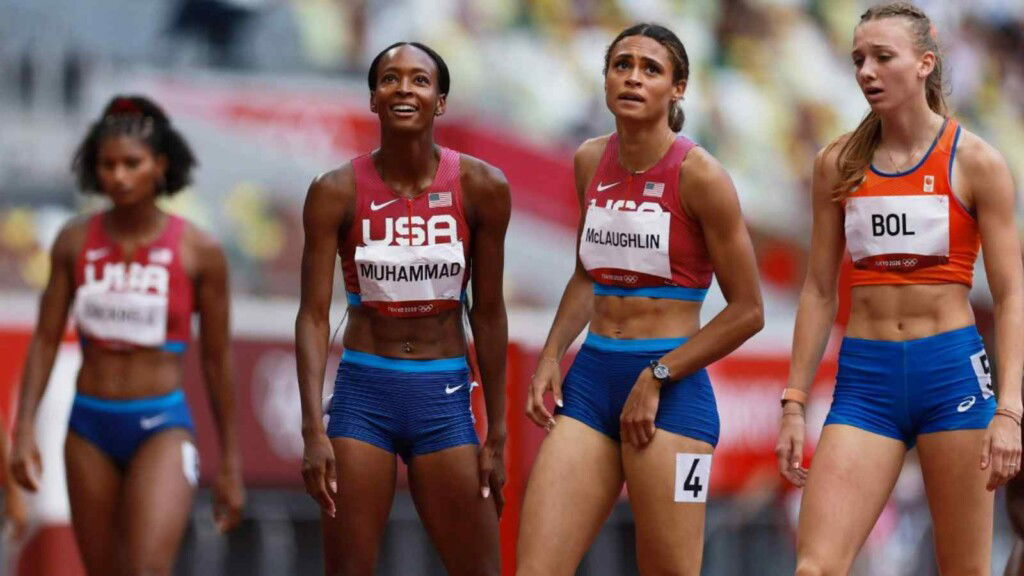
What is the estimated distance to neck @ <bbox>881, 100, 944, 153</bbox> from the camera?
5305mm

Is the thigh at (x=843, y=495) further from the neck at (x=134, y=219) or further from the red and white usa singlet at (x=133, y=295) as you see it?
the neck at (x=134, y=219)

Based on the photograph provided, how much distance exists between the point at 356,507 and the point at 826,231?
5.86 feet

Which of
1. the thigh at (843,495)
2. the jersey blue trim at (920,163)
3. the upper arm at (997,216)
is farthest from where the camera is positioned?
the jersey blue trim at (920,163)

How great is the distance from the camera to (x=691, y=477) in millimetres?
5434

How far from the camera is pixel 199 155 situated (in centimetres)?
1189

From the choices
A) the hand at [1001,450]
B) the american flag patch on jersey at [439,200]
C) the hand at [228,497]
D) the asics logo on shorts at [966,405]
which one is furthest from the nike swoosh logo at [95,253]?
the hand at [1001,450]

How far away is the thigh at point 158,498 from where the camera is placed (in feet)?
20.9

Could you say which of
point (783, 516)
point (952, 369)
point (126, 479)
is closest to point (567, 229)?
point (783, 516)

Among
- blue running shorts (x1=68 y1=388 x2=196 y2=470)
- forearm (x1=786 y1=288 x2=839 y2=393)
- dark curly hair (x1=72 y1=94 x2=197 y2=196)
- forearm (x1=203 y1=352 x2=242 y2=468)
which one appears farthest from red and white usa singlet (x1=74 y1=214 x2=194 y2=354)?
forearm (x1=786 y1=288 x2=839 y2=393)

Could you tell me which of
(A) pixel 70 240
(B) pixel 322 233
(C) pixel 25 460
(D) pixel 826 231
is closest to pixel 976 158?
(D) pixel 826 231

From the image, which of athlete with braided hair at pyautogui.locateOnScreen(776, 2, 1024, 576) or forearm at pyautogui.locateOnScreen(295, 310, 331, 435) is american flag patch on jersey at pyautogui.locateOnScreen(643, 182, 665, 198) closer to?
athlete with braided hair at pyautogui.locateOnScreen(776, 2, 1024, 576)

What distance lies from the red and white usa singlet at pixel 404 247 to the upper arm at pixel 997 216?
1.70 metres

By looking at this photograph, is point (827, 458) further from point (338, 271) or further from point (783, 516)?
point (338, 271)

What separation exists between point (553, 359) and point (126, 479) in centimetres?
200
